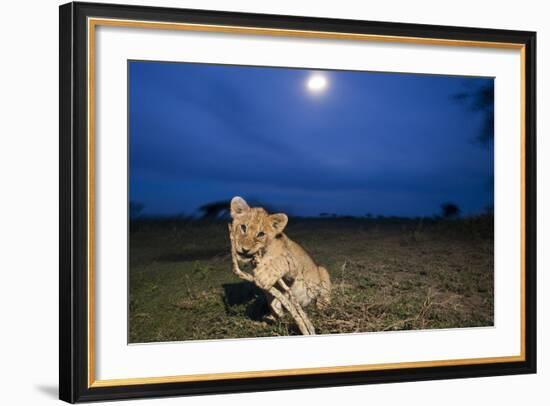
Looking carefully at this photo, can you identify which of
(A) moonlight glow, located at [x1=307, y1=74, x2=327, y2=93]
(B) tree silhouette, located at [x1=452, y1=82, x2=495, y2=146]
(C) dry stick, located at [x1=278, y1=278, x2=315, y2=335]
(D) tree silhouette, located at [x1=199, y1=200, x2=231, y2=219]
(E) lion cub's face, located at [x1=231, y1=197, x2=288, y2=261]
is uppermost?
(A) moonlight glow, located at [x1=307, y1=74, x2=327, y2=93]

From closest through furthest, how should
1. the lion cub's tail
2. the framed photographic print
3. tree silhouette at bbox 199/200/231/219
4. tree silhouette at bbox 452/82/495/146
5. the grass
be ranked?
the framed photographic print < the grass < tree silhouette at bbox 199/200/231/219 < the lion cub's tail < tree silhouette at bbox 452/82/495/146

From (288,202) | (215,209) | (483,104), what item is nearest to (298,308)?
(288,202)

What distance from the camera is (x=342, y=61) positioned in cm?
497

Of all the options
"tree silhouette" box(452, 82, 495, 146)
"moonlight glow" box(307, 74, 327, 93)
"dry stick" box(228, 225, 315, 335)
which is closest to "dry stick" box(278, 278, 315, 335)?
"dry stick" box(228, 225, 315, 335)

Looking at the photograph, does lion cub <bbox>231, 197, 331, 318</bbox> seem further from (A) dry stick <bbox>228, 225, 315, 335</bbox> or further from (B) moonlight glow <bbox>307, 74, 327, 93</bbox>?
(B) moonlight glow <bbox>307, 74, 327, 93</bbox>

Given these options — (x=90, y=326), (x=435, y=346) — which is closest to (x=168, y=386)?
(x=90, y=326)

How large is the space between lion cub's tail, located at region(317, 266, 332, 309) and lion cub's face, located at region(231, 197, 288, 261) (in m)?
0.42

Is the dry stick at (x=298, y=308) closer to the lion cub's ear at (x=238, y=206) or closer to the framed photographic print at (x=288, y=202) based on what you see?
the framed photographic print at (x=288, y=202)

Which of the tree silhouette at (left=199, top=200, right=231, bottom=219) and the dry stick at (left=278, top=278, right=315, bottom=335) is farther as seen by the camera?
the dry stick at (left=278, top=278, right=315, bottom=335)

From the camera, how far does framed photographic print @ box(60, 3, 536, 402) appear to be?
452 centimetres

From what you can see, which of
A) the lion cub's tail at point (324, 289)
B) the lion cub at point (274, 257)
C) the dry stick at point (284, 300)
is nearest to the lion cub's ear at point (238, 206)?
the lion cub at point (274, 257)

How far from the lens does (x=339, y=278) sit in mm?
5059

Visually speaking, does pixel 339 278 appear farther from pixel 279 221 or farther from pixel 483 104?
pixel 483 104

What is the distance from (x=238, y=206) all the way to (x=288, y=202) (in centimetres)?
34
